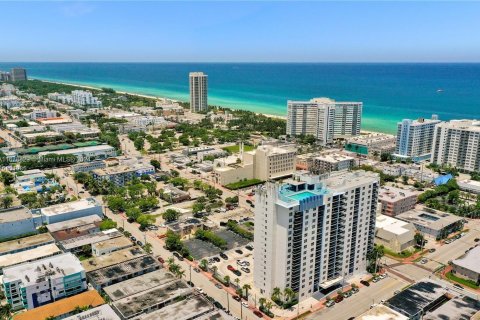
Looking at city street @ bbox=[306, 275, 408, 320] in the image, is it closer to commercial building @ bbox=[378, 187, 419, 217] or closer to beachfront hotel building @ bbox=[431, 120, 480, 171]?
commercial building @ bbox=[378, 187, 419, 217]

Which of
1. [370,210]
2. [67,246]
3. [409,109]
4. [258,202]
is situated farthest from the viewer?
[409,109]

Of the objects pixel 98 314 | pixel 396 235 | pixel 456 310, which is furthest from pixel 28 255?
pixel 456 310

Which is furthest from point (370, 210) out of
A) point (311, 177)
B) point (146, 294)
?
point (146, 294)

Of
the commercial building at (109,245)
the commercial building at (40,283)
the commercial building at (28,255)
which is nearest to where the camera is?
the commercial building at (40,283)

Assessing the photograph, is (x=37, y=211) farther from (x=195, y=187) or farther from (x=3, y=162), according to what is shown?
(x=3, y=162)

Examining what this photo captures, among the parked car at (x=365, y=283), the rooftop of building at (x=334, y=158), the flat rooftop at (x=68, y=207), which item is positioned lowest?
the parked car at (x=365, y=283)

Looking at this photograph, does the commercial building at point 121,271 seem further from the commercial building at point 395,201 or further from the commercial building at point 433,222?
the commercial building at point 433,222

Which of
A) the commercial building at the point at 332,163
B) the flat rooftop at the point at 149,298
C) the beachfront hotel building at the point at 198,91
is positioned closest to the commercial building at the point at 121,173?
the commercial building at the point at 332,163
